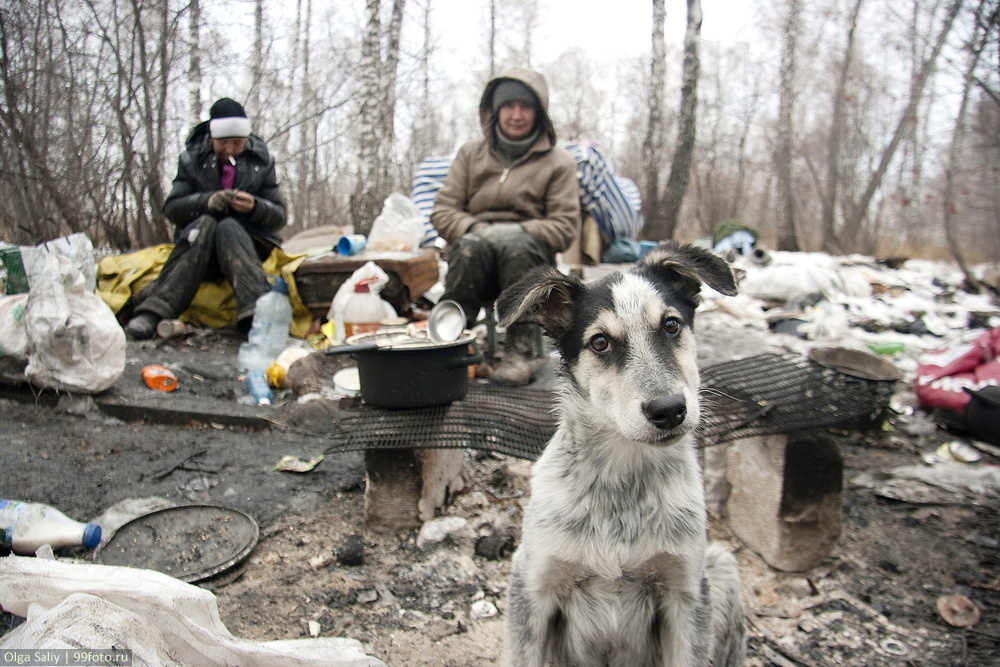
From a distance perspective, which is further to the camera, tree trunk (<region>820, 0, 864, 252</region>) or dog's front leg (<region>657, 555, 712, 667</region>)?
tree trunk (<region>820, 0, 864, 252</region>)

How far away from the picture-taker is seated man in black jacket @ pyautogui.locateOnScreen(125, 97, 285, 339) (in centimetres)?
584

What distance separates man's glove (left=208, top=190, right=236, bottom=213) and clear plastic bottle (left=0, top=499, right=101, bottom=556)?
145 inches

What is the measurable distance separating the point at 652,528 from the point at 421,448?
154 cm

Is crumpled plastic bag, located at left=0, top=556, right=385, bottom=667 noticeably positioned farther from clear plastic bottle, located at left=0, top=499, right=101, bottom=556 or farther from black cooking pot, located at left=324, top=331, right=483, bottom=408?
black cooking pot, located at left=324, top=331, right=483, bottom=408

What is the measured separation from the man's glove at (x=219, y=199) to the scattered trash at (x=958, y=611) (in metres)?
6.21

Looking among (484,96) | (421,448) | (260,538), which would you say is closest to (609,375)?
(421,448)

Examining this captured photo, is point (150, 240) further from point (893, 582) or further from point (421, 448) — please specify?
point (893, 582)

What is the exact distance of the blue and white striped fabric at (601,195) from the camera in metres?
8.86

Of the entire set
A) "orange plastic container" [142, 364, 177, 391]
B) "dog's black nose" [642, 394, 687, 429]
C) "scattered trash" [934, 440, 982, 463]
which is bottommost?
"scattered trash" [934, 440, 982, 463]

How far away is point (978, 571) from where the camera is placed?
3.15 m

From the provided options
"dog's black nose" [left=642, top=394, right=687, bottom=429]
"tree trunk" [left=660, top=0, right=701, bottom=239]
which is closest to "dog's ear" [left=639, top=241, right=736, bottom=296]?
"dog's black nose" [left=642, top=394, right=687, bottom=429]

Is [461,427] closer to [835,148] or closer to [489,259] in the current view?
[489,259]

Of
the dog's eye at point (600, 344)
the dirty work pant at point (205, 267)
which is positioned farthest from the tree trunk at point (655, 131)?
the dog's eye at point (600, 344)

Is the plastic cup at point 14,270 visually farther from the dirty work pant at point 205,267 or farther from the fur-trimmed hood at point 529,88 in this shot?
the fur-trimmed hood at point 529,88
